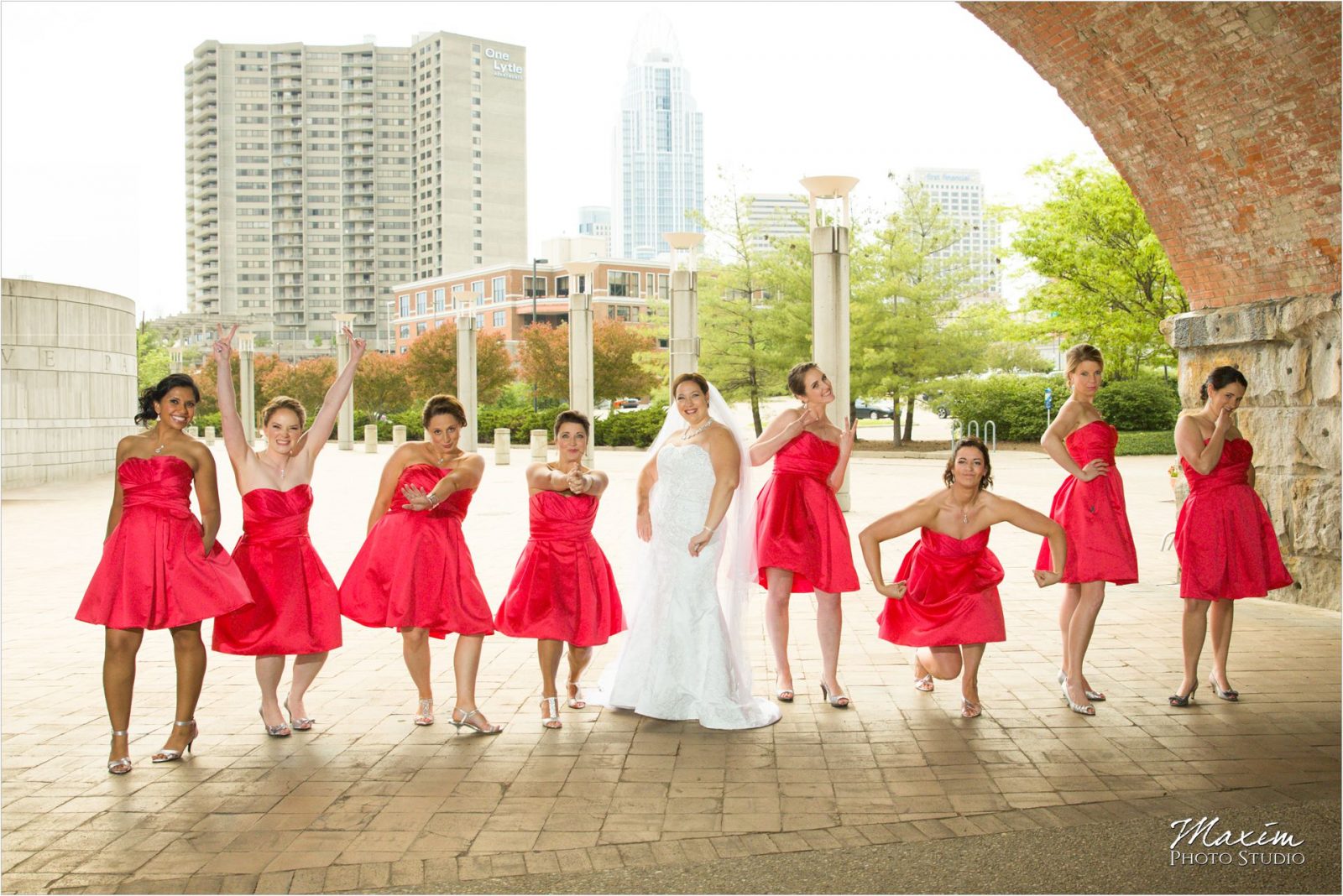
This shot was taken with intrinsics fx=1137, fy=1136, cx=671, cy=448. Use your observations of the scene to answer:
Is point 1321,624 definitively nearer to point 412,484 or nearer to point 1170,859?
point 1170,859

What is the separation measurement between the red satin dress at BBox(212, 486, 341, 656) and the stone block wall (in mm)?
7184

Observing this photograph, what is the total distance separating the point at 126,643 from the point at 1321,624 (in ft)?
25.3

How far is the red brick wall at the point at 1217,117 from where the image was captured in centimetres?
755

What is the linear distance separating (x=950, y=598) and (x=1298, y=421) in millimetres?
4684

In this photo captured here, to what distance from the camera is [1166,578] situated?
10.5 meters

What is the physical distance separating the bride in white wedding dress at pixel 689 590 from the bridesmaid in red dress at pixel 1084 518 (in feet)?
5.38

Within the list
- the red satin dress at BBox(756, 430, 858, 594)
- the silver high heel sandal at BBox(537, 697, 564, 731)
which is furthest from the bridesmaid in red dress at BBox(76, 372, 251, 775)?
the red satin dress at BBox(756, 430, 858, 594)

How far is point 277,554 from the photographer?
5.45m

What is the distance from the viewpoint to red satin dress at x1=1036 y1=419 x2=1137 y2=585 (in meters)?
6.02

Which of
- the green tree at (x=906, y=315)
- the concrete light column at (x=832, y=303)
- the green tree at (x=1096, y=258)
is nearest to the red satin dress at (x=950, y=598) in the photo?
the concrete light column at (x=832, y=303)

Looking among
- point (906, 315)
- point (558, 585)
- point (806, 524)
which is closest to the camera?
point (558, 585)

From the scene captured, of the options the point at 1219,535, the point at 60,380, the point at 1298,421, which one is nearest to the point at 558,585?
the point at 1219,535

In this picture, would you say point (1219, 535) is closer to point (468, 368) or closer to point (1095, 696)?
point (1095, 696)

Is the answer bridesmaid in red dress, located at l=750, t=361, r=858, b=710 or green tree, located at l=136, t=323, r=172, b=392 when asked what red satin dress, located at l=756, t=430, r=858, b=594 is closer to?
bridesmaid in red dress, located at l=750, t=361, r=858, b=710
